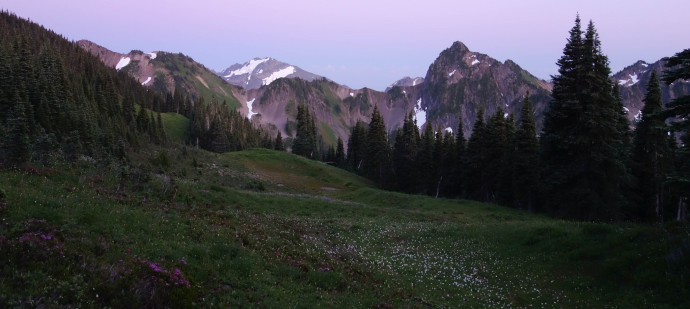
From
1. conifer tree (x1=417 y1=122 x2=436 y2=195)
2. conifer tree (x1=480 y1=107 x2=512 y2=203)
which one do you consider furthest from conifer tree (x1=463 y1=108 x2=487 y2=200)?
conifer tree (x1=417 y1=122 x2=436 y2=195)

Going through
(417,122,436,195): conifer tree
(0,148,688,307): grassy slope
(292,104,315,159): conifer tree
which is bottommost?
(0,148,688,307): grassy slope

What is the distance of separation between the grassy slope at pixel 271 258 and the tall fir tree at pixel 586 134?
1493 cm

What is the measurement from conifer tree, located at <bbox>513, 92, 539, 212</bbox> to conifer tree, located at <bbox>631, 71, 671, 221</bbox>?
10.3m

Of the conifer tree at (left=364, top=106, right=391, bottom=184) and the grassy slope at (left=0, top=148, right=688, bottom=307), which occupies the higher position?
the conifer tree at (left=364, top=106, right=391, bottom=184)

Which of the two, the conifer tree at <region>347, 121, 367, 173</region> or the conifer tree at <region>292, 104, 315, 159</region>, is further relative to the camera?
the conifer tree at <region>292, 104, 315, 159</region>

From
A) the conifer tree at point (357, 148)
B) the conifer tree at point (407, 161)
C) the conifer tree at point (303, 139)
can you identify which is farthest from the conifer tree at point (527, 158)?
the conifer tree at point (303, 139)

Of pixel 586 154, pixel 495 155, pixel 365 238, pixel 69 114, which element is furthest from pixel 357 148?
pixel 365 238

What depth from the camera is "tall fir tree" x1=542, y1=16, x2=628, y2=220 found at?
33.1 meters

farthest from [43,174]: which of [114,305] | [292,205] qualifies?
[292,205]

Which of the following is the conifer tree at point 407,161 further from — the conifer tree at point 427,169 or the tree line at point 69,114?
the tree line at point 69,114

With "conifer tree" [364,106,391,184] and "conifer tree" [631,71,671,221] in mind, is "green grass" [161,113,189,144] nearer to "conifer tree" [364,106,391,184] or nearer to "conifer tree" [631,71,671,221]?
"conifer tree" [364,106,391,184]

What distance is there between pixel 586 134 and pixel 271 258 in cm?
3117

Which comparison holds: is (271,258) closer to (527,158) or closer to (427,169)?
(527,158)

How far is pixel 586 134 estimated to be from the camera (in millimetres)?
33312
